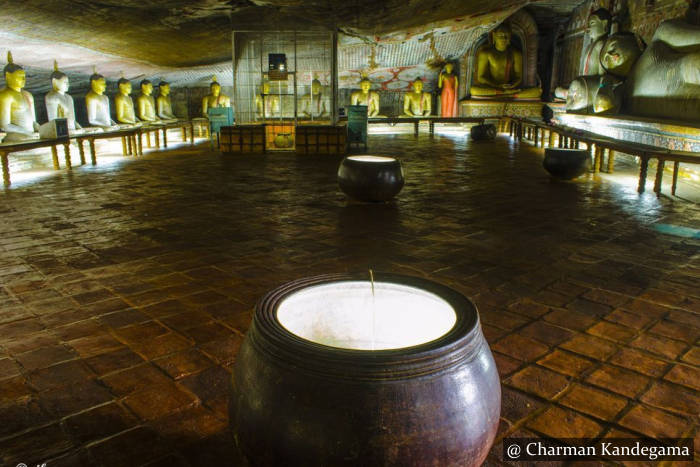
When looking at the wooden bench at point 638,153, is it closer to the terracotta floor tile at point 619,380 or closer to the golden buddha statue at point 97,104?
the terracotta floor tile at point 619,380

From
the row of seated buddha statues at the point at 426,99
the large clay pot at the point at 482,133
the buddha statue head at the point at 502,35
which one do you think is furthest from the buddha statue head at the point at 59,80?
the buddha statue head at the point at 502,35

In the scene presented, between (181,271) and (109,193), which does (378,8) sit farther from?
(181,271)

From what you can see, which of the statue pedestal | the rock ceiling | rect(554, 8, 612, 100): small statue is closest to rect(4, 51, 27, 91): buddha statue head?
the rock ceiling

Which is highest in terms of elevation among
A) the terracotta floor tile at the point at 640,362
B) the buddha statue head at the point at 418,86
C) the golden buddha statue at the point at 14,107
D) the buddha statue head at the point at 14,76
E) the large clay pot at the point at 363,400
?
the buddha statue head at the point at 418,86

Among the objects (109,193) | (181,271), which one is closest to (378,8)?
(109,193)

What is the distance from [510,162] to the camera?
9.49 meters

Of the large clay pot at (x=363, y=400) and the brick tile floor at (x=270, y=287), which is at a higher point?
the large clay pot at (x=363, y=400)

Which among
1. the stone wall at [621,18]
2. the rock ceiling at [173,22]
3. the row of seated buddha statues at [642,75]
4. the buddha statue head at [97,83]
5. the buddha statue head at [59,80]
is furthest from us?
the buddha statue head at [97,83]

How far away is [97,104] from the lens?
1332cm

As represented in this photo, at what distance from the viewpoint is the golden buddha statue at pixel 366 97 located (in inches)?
738

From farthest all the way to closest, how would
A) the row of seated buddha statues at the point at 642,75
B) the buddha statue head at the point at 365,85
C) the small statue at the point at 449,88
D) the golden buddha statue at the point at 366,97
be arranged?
the small statue at the point at 449,88
the golden buddha statue at the point at 366,97
the buddha statue head at the point at 365,85
the row of seated buddha statues at the point at 642,75

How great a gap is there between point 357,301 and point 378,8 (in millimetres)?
10669

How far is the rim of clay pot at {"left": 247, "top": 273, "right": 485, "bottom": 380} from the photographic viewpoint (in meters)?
1.27

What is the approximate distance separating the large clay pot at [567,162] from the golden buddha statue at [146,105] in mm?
12632
